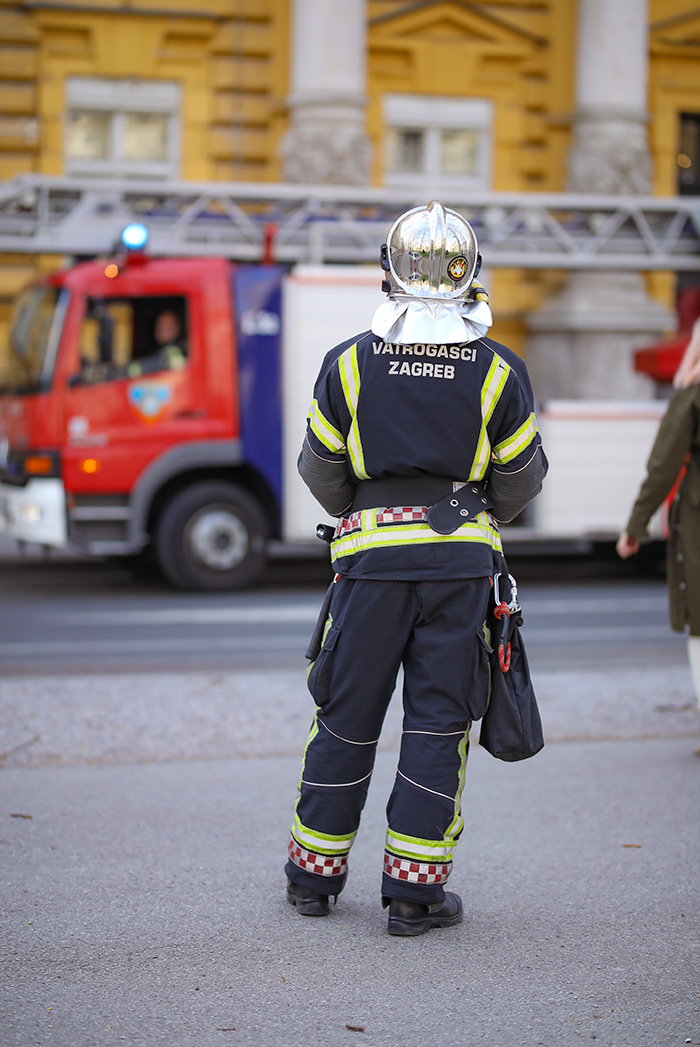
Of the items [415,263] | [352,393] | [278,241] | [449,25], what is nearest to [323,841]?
[352,393]

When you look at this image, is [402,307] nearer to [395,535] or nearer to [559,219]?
[395,535]

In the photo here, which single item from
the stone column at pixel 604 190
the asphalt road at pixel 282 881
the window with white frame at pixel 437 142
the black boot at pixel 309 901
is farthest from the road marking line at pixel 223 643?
the window with white frame at pixel 437 142

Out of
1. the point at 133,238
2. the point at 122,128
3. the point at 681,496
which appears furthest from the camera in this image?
the point at 122,128

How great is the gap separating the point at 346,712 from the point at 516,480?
74cm

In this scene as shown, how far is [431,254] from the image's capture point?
3547 mm

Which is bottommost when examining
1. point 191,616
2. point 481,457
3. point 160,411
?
point 191,616

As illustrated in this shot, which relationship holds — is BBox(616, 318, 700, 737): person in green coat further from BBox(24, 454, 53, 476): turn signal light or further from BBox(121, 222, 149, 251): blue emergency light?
BBox(121, 222, 149, 251): blue emergency light

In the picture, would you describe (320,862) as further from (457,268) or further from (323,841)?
(457,268)

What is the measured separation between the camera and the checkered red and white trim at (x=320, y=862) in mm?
3576

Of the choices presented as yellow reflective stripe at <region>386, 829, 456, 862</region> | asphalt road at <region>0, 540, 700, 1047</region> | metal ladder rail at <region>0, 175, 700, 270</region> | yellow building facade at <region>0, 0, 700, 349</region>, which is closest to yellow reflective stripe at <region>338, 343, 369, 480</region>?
yellow reflective stripe at <region>386, 829, 456, 862</region>

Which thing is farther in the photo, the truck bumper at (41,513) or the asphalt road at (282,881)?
the truck bumper at (41,513)

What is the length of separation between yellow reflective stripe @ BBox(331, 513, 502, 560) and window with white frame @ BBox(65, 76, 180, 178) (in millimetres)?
14588

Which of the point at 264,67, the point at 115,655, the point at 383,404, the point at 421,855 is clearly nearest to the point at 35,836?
the point at 421,855

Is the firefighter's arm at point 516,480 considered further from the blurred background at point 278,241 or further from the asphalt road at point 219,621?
→ the blurred background at point 278,241
